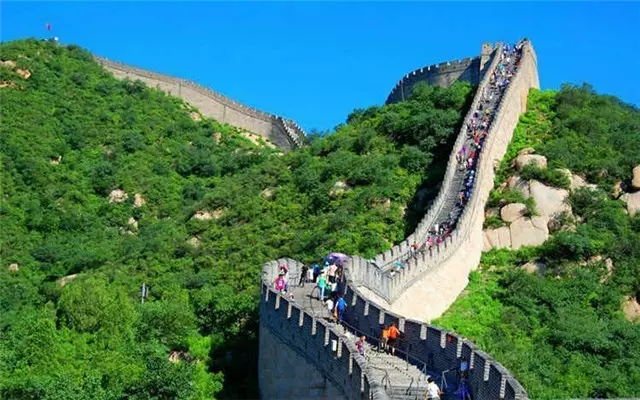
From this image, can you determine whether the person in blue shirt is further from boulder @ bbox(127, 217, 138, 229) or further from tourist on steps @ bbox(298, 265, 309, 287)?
boulder @ bbox(127, 217, 138, 229)

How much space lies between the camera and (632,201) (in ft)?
144

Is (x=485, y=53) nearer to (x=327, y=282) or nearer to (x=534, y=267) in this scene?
(x=534, y=267)

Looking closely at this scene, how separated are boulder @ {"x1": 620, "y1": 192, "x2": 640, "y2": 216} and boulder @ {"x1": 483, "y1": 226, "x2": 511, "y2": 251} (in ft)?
17.7

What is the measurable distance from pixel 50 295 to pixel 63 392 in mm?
17444

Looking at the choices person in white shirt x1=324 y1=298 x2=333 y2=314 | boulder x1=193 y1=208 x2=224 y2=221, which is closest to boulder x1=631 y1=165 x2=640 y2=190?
boulder x1=193 y1=208 x2=224 y2=221

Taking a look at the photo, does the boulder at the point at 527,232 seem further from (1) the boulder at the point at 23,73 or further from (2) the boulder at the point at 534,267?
(1) the boulder at the point at 23,73

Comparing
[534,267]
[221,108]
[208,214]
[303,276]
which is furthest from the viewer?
[221,108]

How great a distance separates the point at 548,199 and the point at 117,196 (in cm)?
2394

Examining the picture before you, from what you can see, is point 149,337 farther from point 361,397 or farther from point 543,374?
point 361,397

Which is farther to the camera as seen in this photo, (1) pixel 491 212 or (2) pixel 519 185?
(2) pixel 519 185

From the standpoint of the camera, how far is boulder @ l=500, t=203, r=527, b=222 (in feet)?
138

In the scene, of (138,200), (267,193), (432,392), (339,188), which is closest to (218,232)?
(267,193)

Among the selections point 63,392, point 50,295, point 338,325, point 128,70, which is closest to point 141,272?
point 50,295

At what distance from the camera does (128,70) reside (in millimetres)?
74875
